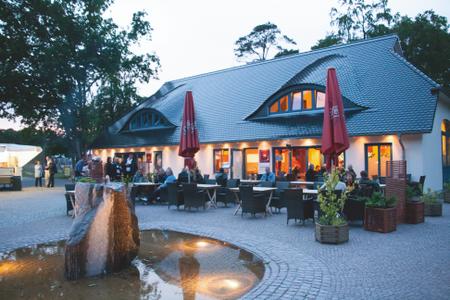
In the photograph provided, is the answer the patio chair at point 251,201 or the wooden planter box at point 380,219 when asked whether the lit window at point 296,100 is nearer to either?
the patio chair at point 251,201

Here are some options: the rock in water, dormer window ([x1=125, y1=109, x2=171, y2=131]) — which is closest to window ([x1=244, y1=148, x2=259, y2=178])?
dormer window ([x1=125, y1=109, x2=171, y2=131])

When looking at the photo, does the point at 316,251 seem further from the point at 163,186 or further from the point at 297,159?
the point at 297,159

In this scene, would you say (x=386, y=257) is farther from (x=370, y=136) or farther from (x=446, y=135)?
(x=446, y=135)

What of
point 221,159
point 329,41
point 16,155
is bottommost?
point 221,159

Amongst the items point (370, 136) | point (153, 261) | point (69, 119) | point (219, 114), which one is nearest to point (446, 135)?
point (370, 136)

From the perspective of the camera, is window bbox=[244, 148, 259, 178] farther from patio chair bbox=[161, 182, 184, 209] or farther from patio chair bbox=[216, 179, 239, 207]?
patio chair bbox=[161, 182, 184, 209]

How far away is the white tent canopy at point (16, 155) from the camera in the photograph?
27344 mm

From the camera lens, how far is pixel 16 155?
1109 inches

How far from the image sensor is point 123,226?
20.5 feet

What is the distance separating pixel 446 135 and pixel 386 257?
14839 mm

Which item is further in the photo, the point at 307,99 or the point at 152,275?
the point at 307,99

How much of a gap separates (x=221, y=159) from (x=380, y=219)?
12.4 metres

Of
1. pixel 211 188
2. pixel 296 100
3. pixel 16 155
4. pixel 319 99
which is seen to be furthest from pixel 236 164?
pixel 16 155

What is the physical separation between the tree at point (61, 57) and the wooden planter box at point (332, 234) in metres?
20.3
